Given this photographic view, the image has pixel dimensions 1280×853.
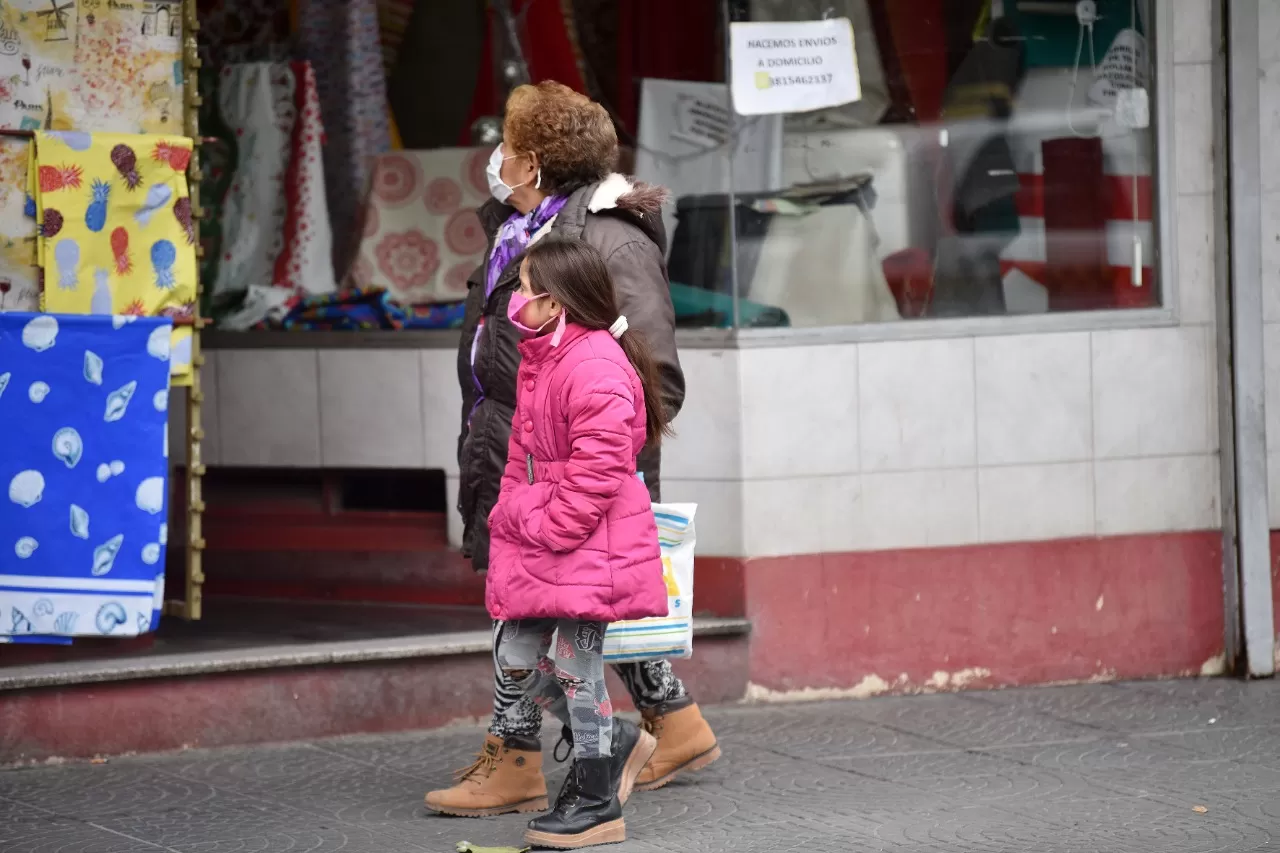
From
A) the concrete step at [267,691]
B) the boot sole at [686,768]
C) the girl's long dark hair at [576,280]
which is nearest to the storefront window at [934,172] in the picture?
the concrete step at [267,691]

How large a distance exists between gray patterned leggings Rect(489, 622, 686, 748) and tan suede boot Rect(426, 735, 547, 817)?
1.5 inches

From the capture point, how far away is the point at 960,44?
659 centimetres

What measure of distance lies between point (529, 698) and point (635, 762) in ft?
1.12

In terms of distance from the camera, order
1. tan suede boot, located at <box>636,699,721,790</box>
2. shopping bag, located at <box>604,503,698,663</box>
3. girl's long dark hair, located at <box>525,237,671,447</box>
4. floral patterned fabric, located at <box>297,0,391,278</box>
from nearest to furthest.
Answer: girl's long dark hair, located at <box>525,237,671,447</box> < shopping bag, located at <box>604,503,698,663</box> < tan suede boot, located at <box>636,699,721,790</box> < floral patterned fabric, located at <box>297,0,391,278</box>

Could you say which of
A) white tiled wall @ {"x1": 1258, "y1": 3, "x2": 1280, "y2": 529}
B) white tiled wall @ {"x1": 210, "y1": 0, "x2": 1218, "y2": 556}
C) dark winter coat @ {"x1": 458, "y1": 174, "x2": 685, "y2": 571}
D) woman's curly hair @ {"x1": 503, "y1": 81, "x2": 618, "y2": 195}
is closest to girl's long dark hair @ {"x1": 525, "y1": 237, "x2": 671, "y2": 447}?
dark winter coat @ {"x1": 458, "y1": 174, "x2": 685, "y2": 571}

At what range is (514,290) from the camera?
4961mm

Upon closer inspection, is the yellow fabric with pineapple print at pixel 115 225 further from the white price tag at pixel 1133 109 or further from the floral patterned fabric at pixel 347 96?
the white price tag at pixel 1133 109

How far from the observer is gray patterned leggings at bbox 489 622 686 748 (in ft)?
16.6

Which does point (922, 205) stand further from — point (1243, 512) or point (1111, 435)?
point (1243, 512)

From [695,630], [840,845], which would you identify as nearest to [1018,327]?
[695,630]

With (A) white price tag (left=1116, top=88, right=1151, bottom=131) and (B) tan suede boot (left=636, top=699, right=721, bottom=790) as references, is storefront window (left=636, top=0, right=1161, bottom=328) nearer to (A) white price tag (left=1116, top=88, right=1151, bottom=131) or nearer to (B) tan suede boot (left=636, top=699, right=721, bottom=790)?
(A) white price tag (left=1116, top=88, right=1151, bottom=131)

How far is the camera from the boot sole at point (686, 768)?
5312 mm

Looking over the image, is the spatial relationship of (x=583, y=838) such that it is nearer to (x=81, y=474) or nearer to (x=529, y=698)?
(x=529, y=698)

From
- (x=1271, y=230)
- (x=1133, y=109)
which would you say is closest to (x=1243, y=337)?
(x=1271, y=230)
